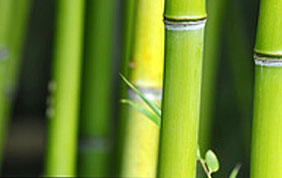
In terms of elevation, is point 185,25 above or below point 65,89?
above

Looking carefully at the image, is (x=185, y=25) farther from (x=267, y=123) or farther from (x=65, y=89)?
(x=65, y=89)

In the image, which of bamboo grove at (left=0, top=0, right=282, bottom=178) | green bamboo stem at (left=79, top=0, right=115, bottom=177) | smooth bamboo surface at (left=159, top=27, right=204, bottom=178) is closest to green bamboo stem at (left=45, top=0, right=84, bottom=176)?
bamboo grove at (left=0, top=0, right=282, bottom=178)

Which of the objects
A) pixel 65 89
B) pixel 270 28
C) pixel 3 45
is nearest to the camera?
pixel 270 28

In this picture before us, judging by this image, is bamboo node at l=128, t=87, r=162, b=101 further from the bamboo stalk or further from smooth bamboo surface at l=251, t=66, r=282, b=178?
the bamboo stalk

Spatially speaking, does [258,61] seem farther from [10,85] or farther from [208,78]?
[10,85]

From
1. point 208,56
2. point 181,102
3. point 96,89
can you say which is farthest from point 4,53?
point 181,102

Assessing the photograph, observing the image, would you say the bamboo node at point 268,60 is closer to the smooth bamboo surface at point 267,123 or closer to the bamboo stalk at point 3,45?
the smooth bamboo surface at point 267,123

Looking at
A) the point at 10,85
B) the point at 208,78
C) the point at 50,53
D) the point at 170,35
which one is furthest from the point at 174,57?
the point at 50,53
